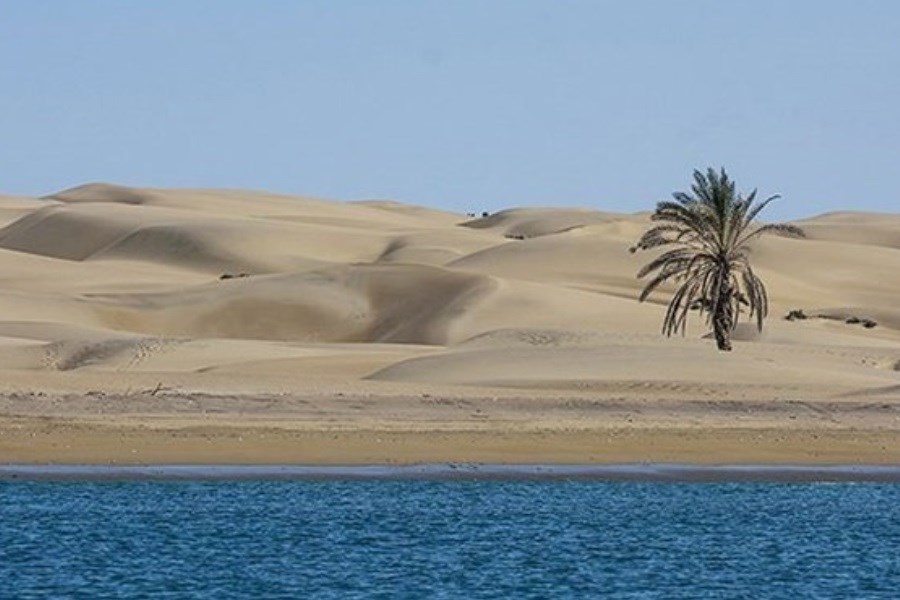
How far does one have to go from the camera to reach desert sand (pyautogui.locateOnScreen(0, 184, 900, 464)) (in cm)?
3731

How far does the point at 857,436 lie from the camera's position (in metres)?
39.6

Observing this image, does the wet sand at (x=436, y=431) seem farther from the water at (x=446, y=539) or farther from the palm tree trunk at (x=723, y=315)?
the palm tree trunk at (x=723, y=315)

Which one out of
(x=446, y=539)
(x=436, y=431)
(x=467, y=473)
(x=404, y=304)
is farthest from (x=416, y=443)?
(x=404, y=304)

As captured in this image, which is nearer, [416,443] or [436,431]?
[416,443]

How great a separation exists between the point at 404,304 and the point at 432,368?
83.5 feet

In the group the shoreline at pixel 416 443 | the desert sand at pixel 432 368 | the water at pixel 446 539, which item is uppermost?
the desert sand at pixel 432 368

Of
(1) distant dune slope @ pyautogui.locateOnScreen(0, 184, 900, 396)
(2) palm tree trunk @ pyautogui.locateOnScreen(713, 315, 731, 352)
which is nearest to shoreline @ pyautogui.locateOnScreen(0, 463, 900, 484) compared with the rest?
(1) distant dune slope @ pyautogui.locateOnScreen(0, 184, 900, 396)

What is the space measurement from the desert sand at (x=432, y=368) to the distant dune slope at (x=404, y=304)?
0.16 meters

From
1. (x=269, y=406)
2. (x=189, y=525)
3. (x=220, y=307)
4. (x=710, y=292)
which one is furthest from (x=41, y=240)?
(x=189, y=525)

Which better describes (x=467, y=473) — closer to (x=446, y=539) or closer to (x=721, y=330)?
Result: (x=446, y=539)

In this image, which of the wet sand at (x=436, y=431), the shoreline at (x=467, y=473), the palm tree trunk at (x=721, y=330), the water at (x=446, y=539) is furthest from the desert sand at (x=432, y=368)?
the water at (x=446, y=539)

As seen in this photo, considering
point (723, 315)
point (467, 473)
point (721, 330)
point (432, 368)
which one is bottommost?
point (467, 473)

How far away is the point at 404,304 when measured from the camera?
7462cm

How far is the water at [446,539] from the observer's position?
2489 cm
